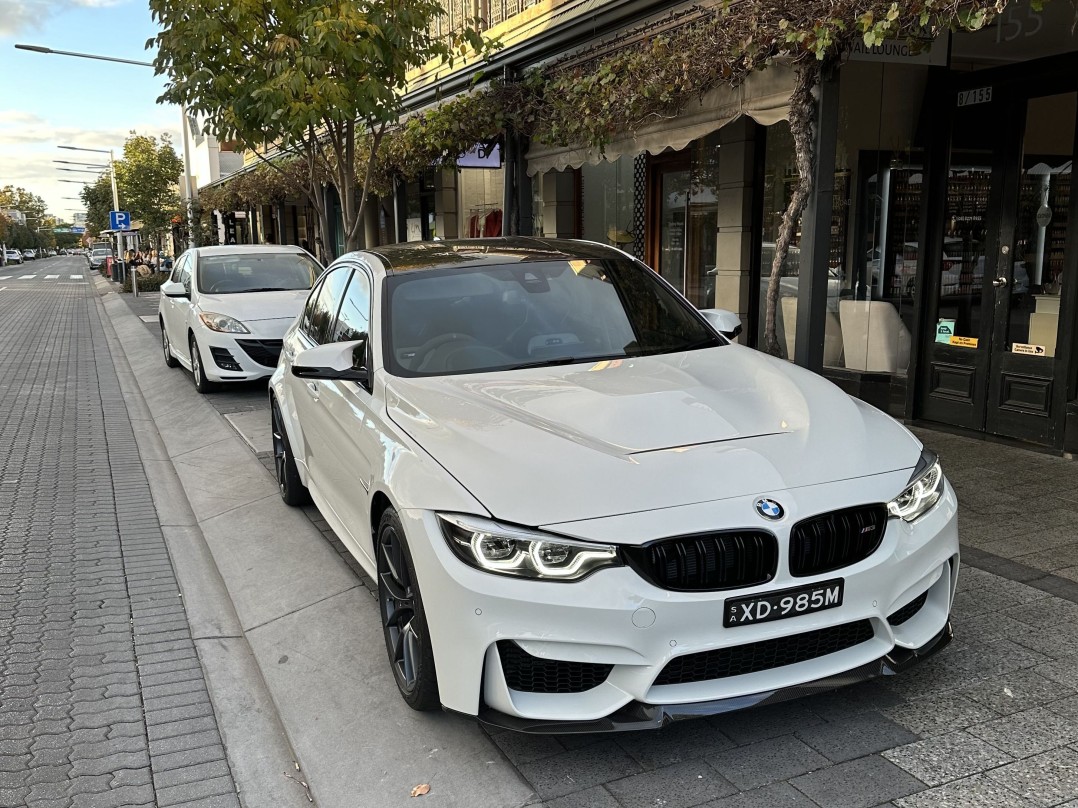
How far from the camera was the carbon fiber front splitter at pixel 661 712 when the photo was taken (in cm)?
272

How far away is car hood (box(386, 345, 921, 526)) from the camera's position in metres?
2.82

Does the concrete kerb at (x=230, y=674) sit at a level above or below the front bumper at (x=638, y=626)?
below

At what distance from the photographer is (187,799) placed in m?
3.03

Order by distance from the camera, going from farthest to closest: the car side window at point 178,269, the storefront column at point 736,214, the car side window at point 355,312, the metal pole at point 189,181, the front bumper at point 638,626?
the metal pole at point 189,181 < the car side window at point 178,269 < the storefront column at point 736,214 < the car side window at point 355,312 < the front bumper at point 638,626

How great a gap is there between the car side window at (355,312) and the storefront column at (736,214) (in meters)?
5.39

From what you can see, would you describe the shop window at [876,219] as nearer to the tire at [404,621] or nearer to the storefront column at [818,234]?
the storefront column at [818,234]

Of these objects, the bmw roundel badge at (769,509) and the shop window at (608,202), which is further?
the shop window at (608,202)

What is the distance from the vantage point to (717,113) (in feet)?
22.4

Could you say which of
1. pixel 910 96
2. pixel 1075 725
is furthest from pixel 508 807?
pixel 910 96

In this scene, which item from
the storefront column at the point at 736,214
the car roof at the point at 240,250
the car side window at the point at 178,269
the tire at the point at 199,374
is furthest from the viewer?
the car side window at the point at 178,269

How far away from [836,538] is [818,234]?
11.9ft

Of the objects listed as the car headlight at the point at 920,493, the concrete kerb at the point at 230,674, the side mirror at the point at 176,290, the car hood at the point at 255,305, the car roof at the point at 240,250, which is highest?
the car roof at the point at 240,250

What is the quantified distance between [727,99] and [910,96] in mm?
2033

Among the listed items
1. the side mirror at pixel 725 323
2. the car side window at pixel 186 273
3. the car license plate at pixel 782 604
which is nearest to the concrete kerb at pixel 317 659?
the car license plate at pixel 782 604
